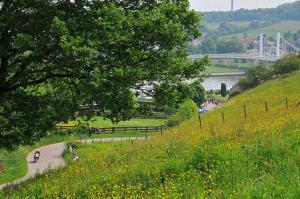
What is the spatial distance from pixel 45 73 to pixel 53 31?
14.6 ft

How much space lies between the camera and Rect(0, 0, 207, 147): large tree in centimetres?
1377

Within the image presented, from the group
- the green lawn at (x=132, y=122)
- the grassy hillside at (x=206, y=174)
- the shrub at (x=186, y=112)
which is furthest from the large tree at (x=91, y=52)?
the green lawn at (x=132, y=122)

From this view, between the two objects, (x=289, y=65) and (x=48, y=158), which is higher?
(x=289, y=65)

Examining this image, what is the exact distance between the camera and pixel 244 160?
10.5 meters

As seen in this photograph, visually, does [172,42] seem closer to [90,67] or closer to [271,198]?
[90,67]

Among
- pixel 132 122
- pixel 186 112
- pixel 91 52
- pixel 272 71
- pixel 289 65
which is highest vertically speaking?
pixel 91 52

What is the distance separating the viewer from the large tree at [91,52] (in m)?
13.8

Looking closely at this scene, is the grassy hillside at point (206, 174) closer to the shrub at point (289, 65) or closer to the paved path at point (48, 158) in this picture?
the paved path at point (48, 158)

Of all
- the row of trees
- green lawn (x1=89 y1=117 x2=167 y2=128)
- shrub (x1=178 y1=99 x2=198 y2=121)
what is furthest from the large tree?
green lawn (x1=89 y1=117 x2=167 y2=128)

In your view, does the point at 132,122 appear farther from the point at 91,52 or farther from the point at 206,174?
the point at 206,174

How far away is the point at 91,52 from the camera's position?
522 inches

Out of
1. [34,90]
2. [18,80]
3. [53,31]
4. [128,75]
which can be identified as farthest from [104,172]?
[34,90]

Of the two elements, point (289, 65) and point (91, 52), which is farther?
point (289, 65)

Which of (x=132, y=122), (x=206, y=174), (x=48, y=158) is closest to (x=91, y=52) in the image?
(x=206, y=174)
